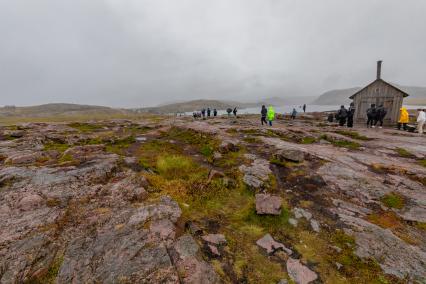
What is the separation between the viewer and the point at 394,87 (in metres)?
25.9

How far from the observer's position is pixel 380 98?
27.4 m

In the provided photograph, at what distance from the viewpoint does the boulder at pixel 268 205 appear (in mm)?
6938

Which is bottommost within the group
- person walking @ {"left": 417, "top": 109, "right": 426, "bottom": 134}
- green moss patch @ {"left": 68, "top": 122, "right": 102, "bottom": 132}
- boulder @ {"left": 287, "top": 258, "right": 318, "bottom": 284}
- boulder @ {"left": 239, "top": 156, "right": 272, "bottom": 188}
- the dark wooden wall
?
boulder @ {"left": 287, "top": 258, "right": 318, "bottom": 284}

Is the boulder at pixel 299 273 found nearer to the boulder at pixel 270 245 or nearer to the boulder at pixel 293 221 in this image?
the boulder at pixel 270 245

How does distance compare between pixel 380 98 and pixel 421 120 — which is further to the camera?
pixel 380 98

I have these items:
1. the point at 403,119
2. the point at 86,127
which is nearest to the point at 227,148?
the point at 403,119

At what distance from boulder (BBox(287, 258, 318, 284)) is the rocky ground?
0.9 inches

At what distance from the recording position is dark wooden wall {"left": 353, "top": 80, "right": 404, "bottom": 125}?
86.0 feet

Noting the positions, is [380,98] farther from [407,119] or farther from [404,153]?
[404,153]

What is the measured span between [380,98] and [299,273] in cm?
3103

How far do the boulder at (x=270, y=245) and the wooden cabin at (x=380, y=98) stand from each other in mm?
29769

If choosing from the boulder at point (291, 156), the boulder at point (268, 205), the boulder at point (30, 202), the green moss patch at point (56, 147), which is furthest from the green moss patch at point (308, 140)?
the green moss patch at point (56, 147)

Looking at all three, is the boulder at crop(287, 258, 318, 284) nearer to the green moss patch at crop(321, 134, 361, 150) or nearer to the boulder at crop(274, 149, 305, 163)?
the boulder at crop(274, 149, 305, 163)

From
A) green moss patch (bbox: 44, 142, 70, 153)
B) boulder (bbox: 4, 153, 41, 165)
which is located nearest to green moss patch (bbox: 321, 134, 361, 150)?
boulder (bbox: 4, 153, 41, 165)
